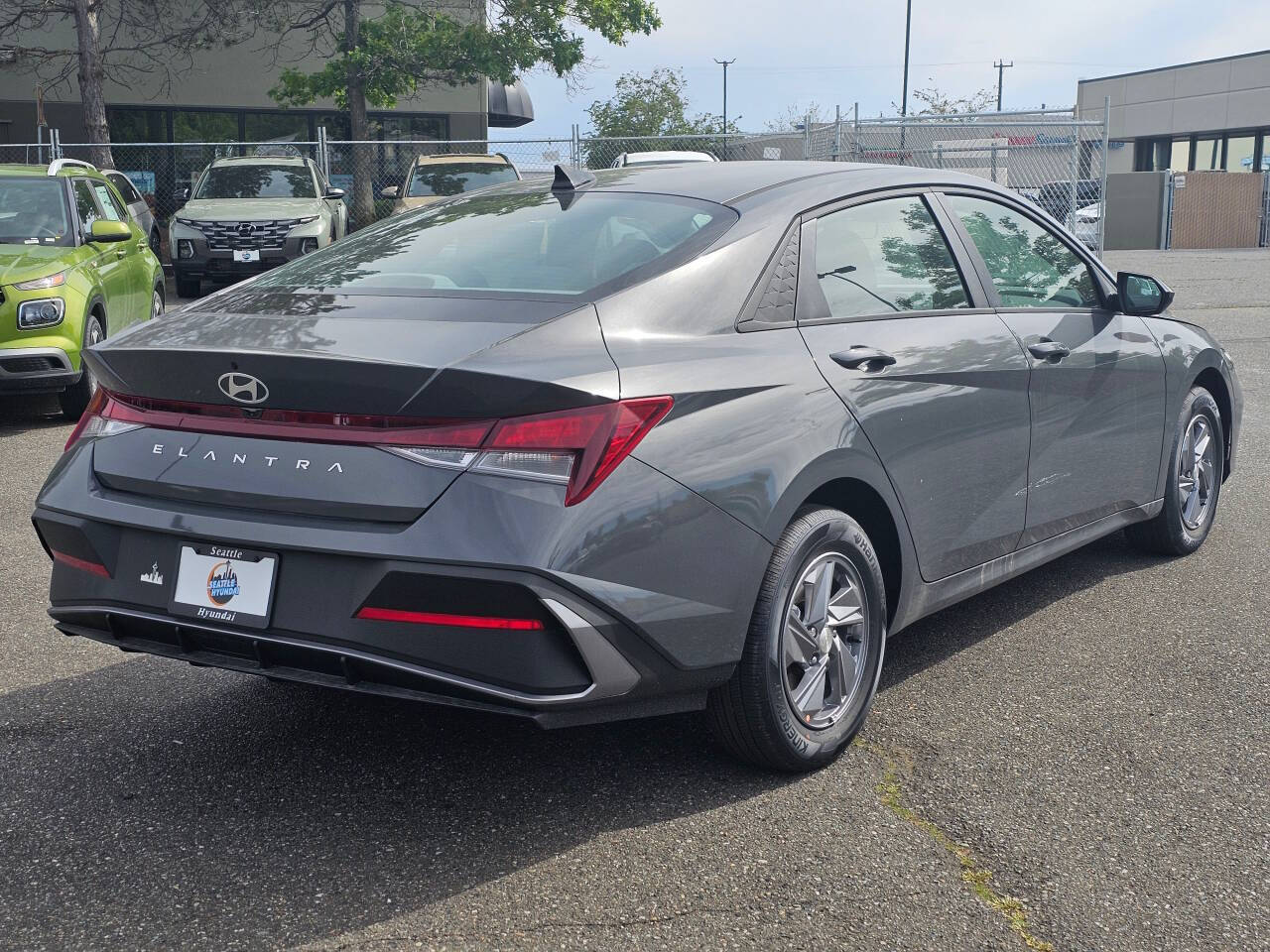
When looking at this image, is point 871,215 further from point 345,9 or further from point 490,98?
point 490,98

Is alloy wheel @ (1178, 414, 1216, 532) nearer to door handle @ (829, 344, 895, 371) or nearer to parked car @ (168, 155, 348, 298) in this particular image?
door handle @ (829, 344, 895, 371)

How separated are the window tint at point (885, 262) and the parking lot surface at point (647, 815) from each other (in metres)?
1.19

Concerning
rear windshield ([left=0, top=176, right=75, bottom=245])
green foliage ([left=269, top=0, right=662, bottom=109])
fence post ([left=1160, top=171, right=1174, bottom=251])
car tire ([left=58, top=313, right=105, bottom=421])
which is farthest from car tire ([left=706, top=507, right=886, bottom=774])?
fence post ([left=1160, top=171, right=1174, bottom=251])

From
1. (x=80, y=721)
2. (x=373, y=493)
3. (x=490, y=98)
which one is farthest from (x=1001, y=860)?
(x=490, y=98)

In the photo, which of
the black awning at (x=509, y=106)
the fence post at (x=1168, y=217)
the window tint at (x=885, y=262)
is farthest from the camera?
the black awning at (x=509, y=106)

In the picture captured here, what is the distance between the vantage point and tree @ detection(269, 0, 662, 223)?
24.3 m

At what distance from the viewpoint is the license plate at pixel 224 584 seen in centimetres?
311

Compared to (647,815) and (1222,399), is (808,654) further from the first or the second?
(1222,399)

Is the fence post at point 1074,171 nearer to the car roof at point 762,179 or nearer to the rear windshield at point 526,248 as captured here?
the car roof at point 762,179

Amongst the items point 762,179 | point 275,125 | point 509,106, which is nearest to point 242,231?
point 275,125

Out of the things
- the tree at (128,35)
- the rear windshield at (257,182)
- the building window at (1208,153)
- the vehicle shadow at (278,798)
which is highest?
the tree at (128,35)

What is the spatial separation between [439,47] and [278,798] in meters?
22.5

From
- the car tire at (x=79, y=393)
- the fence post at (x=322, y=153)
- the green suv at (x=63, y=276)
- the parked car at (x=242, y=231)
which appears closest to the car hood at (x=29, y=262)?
the green suv at (x=63, y=276)

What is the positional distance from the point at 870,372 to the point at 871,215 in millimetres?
634
